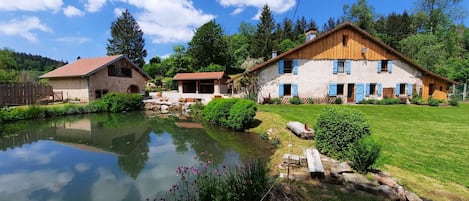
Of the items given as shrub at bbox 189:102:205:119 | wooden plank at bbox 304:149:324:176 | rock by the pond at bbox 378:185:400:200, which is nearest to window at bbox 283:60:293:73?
shrub at bbox 189:102:205:119

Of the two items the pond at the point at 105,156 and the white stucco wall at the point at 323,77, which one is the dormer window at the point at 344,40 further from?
the pond at the point at 105,156

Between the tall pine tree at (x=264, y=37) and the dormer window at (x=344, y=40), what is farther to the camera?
the tall pine tree at (x=264, y=37)

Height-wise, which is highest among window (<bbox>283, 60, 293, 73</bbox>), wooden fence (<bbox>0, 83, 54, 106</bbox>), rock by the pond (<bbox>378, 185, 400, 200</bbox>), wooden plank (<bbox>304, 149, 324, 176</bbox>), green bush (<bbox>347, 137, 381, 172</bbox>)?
window (<bbox>283, 60, 293, 73</bbox>)

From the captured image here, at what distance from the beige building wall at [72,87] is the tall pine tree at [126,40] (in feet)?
78.0

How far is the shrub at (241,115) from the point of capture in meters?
10.0

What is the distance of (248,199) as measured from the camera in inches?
129

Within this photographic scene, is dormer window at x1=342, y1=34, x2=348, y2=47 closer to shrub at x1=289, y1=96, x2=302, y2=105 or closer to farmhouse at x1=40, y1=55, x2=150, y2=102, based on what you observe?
shrub at x1=289, y1=96, x2=302, y2=105

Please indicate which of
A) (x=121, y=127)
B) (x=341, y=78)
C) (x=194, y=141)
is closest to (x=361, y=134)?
(x=194, y=141)

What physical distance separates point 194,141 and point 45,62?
260ft

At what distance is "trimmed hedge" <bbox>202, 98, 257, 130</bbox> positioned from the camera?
33.1 feet

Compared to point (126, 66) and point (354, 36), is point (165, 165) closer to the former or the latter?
point (354, 36)

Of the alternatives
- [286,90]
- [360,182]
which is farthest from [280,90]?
[360,182]

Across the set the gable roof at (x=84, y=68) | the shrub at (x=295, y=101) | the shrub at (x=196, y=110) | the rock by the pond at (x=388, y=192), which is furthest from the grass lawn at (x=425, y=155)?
the gable roof at (x=84, y=68)

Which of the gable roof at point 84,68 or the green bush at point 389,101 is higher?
the gable roof at point 84,68
